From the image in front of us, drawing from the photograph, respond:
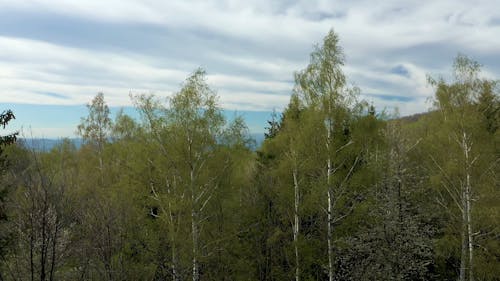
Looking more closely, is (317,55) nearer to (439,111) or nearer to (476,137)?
(439,111)

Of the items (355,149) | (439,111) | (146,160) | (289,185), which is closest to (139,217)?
(146,160)

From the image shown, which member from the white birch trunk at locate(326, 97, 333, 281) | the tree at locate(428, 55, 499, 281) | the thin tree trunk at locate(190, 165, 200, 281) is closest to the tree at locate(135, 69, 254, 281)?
the thin tree trunk at locate(190, 165, 200, 281)

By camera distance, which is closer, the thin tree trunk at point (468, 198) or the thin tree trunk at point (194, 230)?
the thin tree trunk at point (194, 230)

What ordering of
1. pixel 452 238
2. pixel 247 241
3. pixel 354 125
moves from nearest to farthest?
pixel 354 125
pixel 452 238
pixel 247 241

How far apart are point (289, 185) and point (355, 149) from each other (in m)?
4.38

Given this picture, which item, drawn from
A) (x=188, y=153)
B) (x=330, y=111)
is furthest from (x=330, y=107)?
(x=188, y=153)

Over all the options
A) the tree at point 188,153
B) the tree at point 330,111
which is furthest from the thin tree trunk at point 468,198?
the tree at point 188,153

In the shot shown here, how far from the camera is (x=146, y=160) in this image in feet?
68.1

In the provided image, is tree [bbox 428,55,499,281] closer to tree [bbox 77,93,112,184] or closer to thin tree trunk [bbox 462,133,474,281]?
thin tree trunk [bbox 462,133,474,281]

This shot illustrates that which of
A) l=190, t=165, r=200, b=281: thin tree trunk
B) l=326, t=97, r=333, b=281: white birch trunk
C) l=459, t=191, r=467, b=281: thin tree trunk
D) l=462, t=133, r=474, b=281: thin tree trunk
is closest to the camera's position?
l=190, t=165, r=200, b=281: thin tree trunk

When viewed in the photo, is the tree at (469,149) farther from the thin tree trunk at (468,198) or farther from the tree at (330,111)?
the tree at (330,111)

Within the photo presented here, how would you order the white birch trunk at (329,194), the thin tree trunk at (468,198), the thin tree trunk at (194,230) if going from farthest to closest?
the thin tree trunk at (468,198) → the white birch trunk at (329,194) → the thin tree trunk at (194,230)

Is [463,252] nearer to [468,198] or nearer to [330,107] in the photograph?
[468,198]

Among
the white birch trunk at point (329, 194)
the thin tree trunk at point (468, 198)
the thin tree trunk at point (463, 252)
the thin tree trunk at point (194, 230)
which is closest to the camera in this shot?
the thin tree trunk at point (194, 230)
